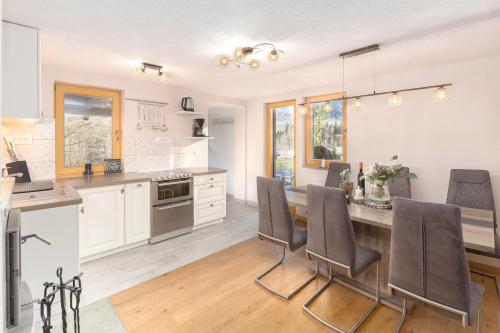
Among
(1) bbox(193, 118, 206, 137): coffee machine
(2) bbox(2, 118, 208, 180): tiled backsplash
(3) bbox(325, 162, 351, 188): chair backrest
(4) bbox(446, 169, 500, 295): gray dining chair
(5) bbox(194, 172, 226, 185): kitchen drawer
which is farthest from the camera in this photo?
(1) bbox(193, 118, 206, 137): coffee machine

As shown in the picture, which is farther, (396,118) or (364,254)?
(396,118)

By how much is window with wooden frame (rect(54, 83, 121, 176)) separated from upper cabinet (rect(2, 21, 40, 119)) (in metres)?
1.33

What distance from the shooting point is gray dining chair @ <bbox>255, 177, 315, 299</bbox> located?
236 centimetres

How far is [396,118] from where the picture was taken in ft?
11.2

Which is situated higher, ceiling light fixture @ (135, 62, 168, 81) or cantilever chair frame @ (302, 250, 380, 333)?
ceiling light fixture @ (135, 62, 168, 81)

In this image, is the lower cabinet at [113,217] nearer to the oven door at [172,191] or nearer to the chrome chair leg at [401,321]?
the oven door at [172,191]

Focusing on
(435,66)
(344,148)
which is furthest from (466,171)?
(344,148)

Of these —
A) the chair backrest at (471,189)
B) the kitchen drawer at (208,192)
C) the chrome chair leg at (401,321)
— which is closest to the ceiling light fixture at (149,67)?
the kitchen drawer at (208,192)

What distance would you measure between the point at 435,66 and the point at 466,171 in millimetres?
1288

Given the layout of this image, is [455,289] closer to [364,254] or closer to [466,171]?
[364,254]

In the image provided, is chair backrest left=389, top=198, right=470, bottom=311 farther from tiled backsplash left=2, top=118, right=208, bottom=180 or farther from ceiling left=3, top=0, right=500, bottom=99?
tiled backsplash left=2, top=118, right=208, bottom=180

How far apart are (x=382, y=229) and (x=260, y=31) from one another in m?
1.99

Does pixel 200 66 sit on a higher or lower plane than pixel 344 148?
higher

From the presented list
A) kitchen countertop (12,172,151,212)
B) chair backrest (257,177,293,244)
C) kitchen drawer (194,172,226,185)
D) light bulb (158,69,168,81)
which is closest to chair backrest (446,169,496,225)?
chair backrest (257,177,293,244)
